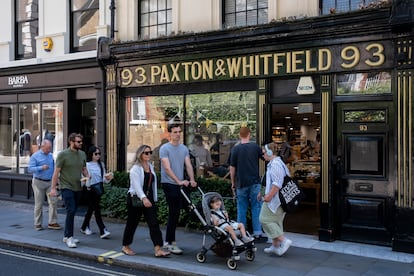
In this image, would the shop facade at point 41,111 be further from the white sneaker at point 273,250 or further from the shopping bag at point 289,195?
the shopping bag at point 289,195

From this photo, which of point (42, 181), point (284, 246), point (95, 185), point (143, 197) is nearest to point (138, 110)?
point (42, 181)

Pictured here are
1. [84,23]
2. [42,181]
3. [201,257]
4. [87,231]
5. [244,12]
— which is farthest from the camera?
[84,23]

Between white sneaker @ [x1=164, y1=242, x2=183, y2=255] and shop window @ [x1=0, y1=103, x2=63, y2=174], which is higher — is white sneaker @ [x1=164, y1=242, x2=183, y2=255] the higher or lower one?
the lower one

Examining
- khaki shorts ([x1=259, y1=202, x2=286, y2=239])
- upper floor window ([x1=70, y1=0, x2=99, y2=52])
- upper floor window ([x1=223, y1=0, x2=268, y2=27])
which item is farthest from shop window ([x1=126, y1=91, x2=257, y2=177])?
khaki shorts ([x1=259, y1=202, x2=286, y2=239])

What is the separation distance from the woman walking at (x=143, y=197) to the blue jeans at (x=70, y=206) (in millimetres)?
1192

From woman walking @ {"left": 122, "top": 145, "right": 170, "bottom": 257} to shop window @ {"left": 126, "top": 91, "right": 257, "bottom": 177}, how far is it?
9.83ft

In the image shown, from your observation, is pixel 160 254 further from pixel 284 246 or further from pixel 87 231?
pixel 87 231

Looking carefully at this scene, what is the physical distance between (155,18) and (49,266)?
21.3 ft

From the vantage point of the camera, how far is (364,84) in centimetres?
826

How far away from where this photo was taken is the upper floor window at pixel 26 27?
13.6 metres

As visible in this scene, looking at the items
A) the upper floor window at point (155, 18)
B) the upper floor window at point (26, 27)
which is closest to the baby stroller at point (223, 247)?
the upper floor window at point (155, 18)

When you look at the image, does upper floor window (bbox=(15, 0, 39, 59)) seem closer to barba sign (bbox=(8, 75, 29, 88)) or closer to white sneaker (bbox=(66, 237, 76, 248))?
barba sign (bbox=(8, 75, 29, 88))

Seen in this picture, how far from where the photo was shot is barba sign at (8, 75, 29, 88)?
43.5 ft

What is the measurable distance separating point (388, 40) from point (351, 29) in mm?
644
